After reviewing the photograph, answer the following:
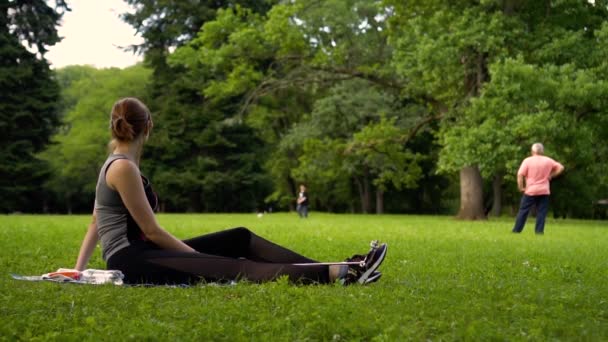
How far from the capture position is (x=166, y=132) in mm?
49312

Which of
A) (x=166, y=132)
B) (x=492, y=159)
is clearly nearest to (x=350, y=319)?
(x=492, y=159)

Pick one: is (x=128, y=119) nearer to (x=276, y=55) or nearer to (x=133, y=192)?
(x=133, y=192)

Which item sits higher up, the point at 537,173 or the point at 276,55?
the point at 276,55

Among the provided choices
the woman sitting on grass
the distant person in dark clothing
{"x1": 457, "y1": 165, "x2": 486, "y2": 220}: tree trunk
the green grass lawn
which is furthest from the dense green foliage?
the woman sitting on grass

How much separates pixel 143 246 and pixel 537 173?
41.1 feet

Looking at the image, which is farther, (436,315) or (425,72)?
(425,72)

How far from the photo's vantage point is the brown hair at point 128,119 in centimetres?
645

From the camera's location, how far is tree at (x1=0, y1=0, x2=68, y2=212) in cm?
4659

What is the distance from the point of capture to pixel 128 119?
6492 millimetres

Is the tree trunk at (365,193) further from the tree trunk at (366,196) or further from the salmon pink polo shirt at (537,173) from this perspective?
the salmon pink polo shirt at (537,173)

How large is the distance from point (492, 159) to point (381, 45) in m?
17.1

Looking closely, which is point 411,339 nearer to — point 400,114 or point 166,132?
point 400,114

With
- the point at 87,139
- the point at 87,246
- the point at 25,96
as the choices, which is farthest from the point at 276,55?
the point at 87,139

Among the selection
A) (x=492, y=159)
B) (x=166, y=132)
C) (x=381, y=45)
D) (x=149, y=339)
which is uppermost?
(x=381, y=45)
